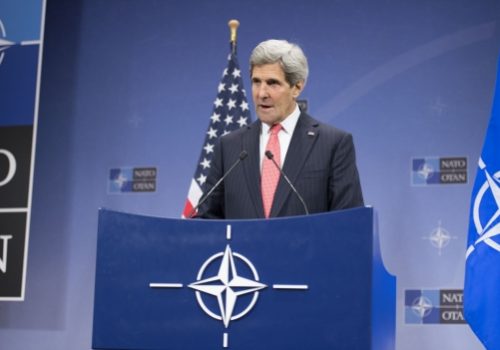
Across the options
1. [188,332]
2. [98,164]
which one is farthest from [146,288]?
[98,164]

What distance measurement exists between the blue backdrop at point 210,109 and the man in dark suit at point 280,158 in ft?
6.23

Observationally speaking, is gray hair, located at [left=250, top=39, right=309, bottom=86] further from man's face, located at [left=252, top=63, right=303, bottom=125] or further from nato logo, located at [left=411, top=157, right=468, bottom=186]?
nato logo, located at [left=411, top=157, right=468, bottom=186]

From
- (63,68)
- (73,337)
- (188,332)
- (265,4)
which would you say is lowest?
(73,337)

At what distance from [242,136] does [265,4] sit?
2.36m

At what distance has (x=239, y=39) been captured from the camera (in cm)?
498

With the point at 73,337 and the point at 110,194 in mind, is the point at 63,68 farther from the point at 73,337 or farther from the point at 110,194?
the point at 73,337

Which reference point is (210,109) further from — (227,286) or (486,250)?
(227,286)

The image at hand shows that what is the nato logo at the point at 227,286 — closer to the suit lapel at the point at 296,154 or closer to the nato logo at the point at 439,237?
the suit lapel at the point at 296,154

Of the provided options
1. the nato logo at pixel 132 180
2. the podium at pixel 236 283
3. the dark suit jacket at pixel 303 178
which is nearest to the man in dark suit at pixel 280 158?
the dark suit jacket at pixel 303 178

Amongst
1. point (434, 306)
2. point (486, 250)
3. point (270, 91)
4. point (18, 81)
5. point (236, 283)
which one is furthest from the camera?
point (18, 81)

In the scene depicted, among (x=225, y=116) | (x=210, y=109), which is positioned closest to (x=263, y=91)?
(x=225, y=116)

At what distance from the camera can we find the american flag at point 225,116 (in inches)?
176

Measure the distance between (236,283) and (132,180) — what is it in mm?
2925

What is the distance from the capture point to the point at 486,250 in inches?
124
